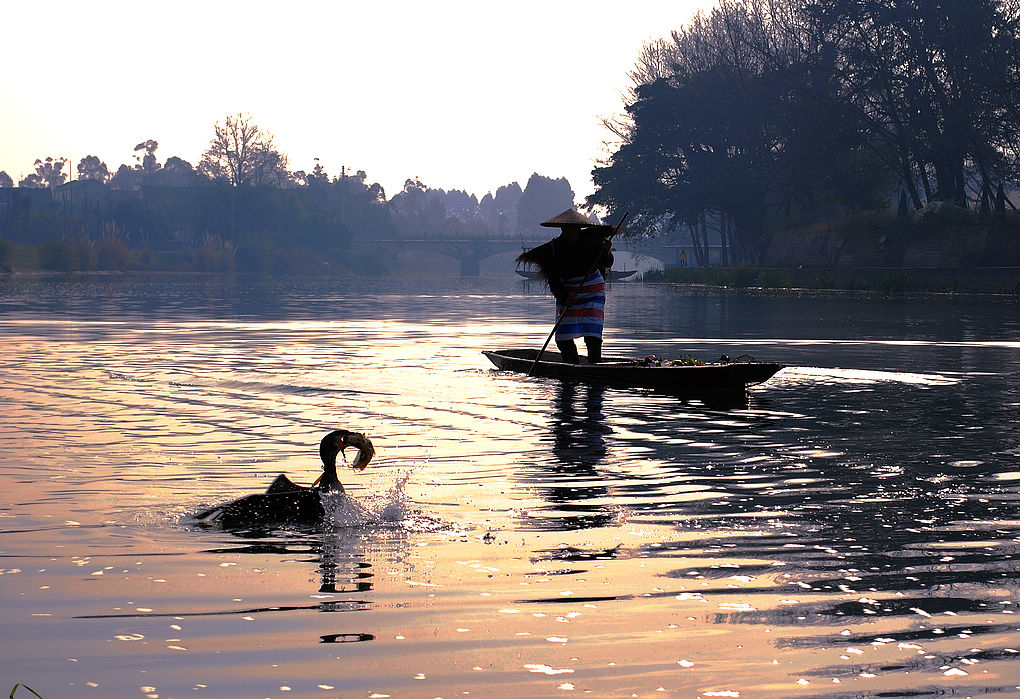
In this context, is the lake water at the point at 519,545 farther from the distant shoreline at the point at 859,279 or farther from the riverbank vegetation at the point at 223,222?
the riverbank vegetation at the point at 223,222

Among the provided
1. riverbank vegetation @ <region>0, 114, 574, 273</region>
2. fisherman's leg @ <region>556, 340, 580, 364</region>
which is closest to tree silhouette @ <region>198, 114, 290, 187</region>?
riverbank vegetation @ <region>0, 114, 574, 273</region>

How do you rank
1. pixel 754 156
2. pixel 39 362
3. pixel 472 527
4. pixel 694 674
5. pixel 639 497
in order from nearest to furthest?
pixel 694 674, pixel 472 527, pixel 639 497, pixel 39 362, pixel 754 156

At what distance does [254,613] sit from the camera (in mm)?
6605

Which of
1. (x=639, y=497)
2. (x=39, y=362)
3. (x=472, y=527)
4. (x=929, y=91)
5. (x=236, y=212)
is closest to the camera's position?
(x=472, y=527)

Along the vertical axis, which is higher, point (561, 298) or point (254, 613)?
point (561, 298)

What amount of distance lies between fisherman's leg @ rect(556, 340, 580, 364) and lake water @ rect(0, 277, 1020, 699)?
25.8 inches

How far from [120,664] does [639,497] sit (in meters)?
5.00

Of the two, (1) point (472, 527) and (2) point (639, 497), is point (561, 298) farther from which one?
(1) point (472, 527)

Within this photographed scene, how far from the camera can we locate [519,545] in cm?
825

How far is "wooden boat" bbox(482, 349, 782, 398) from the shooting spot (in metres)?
17.5

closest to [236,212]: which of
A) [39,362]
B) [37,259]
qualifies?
[37,259]

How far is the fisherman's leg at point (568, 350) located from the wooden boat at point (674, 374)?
0.30m

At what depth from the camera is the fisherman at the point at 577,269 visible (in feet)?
62.6

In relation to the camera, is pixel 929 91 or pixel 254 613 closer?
pixel 254 613
